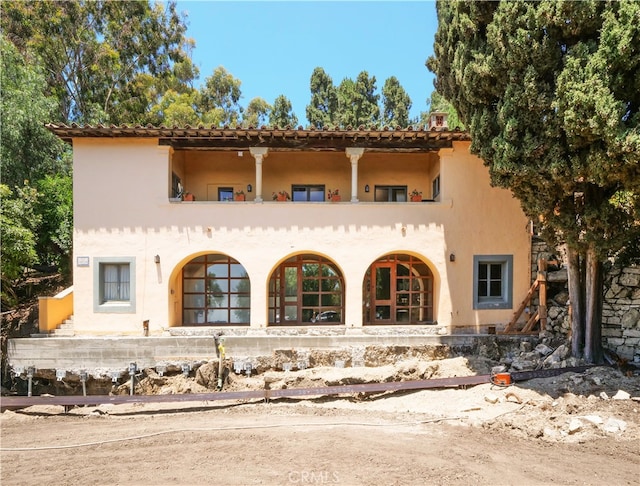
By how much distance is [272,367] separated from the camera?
1006cm

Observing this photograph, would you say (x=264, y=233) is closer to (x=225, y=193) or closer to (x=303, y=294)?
(x=303, y=294)

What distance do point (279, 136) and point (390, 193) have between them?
4761mm

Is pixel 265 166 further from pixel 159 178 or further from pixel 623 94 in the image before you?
pixel 623 94

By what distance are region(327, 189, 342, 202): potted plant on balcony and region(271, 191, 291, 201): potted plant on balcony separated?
146 cm

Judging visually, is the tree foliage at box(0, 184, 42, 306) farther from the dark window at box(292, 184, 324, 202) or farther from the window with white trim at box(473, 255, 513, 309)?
the window with white trim at box(473, 255, 513, 309)

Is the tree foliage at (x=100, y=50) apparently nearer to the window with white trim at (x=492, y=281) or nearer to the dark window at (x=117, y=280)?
the dark window at (x=117, y=280)

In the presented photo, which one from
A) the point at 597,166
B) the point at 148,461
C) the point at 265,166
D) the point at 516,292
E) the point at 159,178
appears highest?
the point at 265,166

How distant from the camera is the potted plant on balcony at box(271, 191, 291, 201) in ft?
39.6

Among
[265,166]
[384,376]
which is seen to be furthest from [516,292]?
[265,166]

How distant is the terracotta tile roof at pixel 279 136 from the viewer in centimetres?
1063

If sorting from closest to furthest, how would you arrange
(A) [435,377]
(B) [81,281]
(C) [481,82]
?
(C) [481,82] < (A) [435,377] < (B) [81,281]

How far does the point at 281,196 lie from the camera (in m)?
12.1

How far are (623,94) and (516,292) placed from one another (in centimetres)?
666

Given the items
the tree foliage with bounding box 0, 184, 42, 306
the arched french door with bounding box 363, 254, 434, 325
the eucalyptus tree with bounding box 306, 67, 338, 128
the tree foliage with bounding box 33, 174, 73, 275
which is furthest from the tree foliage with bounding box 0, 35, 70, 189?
the eucalyptus tree with bounding box 306, 67, 338, 128
